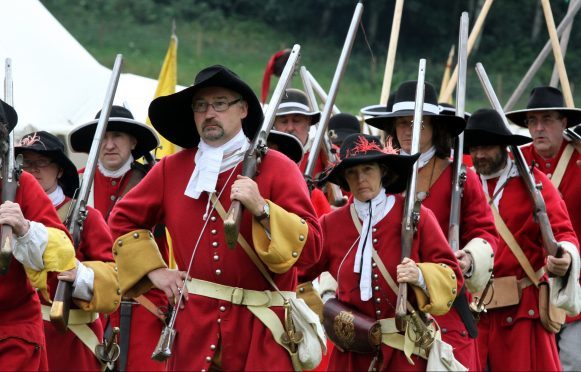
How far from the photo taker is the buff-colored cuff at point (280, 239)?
6914 millimetres

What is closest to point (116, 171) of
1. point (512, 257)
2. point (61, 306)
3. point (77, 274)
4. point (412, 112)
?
point (77, 274)

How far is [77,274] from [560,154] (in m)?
4.29

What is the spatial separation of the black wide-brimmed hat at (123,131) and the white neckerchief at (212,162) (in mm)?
2523

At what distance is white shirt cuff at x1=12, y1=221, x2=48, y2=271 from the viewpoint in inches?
279

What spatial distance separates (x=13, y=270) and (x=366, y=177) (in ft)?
6.14

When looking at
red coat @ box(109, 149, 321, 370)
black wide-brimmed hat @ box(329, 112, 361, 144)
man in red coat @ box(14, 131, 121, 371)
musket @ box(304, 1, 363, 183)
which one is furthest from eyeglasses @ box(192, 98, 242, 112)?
black wide-brimmed hat @ box(329, 112, 361, 144)

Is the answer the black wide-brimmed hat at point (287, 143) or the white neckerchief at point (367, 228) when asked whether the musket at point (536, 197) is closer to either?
the black wide-brimmed hat at point (287, 143)

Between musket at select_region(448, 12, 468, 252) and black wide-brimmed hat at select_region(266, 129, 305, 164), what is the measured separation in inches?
52.1

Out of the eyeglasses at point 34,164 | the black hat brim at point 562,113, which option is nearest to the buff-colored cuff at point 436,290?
the eyeglasses at point 34,164

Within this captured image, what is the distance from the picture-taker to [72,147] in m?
10.1

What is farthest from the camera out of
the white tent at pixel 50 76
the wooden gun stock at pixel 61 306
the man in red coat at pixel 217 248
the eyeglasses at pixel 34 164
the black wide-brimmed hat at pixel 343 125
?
the white tent at pixel 50 76

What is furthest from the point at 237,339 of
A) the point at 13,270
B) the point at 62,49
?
the point at 62,49

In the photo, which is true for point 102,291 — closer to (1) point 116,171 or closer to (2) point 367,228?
(2) point 367,228

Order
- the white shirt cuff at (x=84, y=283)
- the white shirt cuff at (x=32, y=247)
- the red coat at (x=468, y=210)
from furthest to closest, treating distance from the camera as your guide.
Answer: the red coat at (x=468, y=210), the white shirt cuff at (x=84, y=283), the white shirt cuff at (x=32, y=247)
